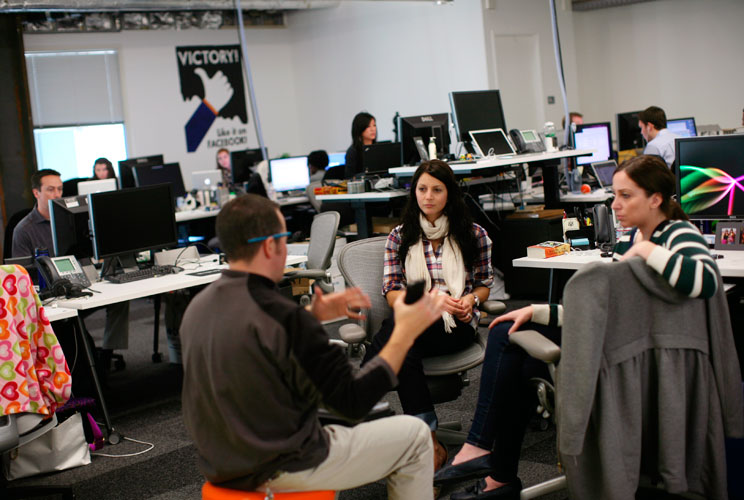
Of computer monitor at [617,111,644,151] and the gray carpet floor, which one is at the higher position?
computer monitor at [617,111,644,151]

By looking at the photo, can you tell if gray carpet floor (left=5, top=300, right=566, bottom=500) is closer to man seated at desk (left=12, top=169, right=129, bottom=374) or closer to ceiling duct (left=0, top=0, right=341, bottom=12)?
man seated at desk (left=12, top=169, right=129, bottom=374)

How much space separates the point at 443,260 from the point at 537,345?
0.98m

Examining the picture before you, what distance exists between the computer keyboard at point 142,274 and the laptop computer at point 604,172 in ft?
12.5

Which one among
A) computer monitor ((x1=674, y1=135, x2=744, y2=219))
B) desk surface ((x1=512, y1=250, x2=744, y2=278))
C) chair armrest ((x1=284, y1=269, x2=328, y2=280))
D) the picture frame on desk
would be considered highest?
computer monitor ((x1=674, y1=135, x2=744, y2=219))

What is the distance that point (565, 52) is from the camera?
413 inches

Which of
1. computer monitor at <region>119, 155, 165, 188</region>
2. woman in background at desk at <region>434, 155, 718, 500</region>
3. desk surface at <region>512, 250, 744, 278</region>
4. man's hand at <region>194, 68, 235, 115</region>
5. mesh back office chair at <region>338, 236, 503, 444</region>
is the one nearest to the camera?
woman in background at desk at <region>434, 155, 718, 500</region>

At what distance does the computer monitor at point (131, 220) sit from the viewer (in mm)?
4340

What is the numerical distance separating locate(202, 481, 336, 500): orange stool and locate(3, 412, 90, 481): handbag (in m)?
1.84

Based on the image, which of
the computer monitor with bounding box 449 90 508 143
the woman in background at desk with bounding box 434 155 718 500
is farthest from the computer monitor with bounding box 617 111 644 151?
the woman in background at desk with bounding box 434 155 718 500

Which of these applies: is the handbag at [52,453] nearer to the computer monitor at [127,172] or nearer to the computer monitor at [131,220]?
the computer monitor at [131,220]

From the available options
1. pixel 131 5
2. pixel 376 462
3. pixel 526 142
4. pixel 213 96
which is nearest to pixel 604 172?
pixel 526 142

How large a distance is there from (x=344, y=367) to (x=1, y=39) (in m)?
8.32

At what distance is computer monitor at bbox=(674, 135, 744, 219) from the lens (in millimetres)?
3248

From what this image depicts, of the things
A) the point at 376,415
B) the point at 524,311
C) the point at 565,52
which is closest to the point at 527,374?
the point at 524,311
